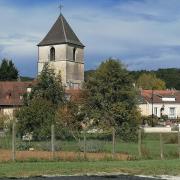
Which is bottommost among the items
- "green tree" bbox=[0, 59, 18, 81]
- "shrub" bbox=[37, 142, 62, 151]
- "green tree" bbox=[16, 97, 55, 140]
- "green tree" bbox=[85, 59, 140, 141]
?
"shrub" bbox=[37, 142, 62, 151]

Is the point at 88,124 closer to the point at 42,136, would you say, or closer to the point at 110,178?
the point at 42,136

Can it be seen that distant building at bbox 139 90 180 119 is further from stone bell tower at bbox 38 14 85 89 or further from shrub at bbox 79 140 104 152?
shrub at bbox 79 140 104 152

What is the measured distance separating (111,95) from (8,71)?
224 feet

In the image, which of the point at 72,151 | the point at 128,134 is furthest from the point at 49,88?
the point at 72,151

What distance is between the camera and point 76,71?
4584 inches

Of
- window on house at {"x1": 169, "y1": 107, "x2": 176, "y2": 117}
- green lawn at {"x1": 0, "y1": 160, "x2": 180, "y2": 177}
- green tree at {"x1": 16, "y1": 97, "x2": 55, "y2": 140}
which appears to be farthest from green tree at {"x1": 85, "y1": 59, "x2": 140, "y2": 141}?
window on house at {"x1": 169, "y1": 107, "x2": 176, "y2": 117}

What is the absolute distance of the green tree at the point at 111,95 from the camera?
60.8m

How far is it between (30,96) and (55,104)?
3.09 m

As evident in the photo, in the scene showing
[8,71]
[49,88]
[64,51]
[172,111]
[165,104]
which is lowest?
[172,111]

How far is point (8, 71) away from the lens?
127 m

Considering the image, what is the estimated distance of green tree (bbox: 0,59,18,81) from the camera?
125 m

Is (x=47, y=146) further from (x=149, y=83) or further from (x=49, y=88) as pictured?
(x=149, y=83)

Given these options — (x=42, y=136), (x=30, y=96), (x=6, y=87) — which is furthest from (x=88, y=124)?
(x=6, y=87)

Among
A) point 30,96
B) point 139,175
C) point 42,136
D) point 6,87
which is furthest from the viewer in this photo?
point 6,87
